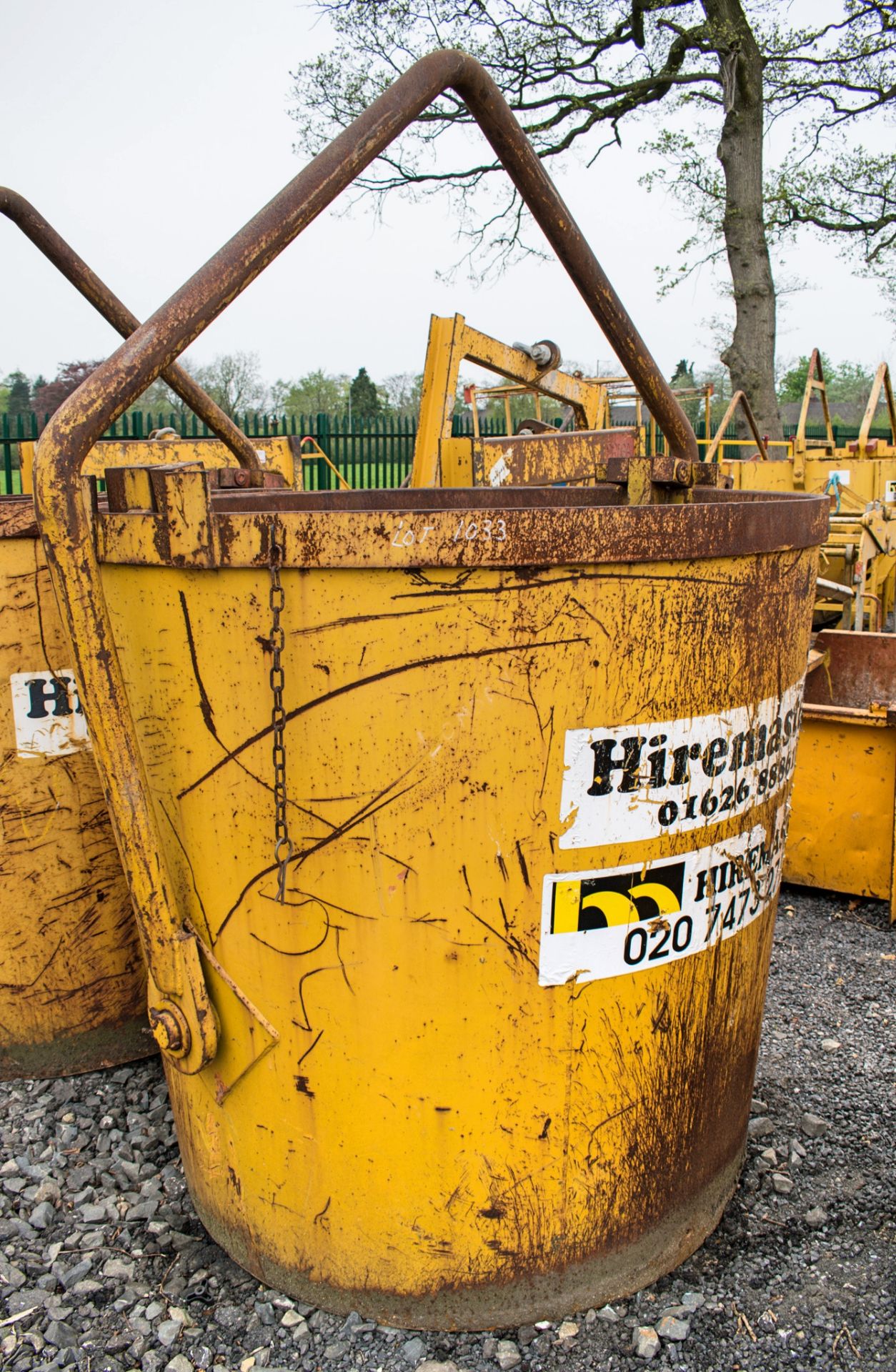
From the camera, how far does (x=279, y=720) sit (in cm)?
156

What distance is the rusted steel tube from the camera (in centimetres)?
149

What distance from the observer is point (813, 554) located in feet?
6.46

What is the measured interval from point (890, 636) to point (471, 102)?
3.89 m

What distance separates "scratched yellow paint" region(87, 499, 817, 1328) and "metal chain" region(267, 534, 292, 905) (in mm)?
18

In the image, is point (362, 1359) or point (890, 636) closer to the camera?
point (362, 1359)

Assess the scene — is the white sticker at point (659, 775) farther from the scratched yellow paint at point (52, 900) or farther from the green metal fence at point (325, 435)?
the green metal fence at point (325, 435)

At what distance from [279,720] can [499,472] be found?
3671 millimetres

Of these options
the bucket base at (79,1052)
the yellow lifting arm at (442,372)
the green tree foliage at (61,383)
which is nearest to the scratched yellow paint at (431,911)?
the bucket base at (79,1052)

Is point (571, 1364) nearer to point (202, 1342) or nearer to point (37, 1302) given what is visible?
point (202, 1342)

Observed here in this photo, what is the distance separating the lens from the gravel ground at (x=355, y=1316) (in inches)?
70.2

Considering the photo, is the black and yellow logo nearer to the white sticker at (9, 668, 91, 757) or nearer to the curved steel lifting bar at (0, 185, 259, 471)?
the white sticker at (9, 668, 91, 757)

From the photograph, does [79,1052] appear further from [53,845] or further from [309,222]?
[309,222]

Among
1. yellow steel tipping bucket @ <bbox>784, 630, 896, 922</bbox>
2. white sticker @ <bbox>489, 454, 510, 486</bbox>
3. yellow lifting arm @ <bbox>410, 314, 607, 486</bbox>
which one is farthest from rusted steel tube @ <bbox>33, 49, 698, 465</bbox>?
white sticker @ <bbox>489, 454, 510, 486</bbox>

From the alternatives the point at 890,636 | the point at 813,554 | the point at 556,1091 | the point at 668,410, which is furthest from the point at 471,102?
the point at 890,636
